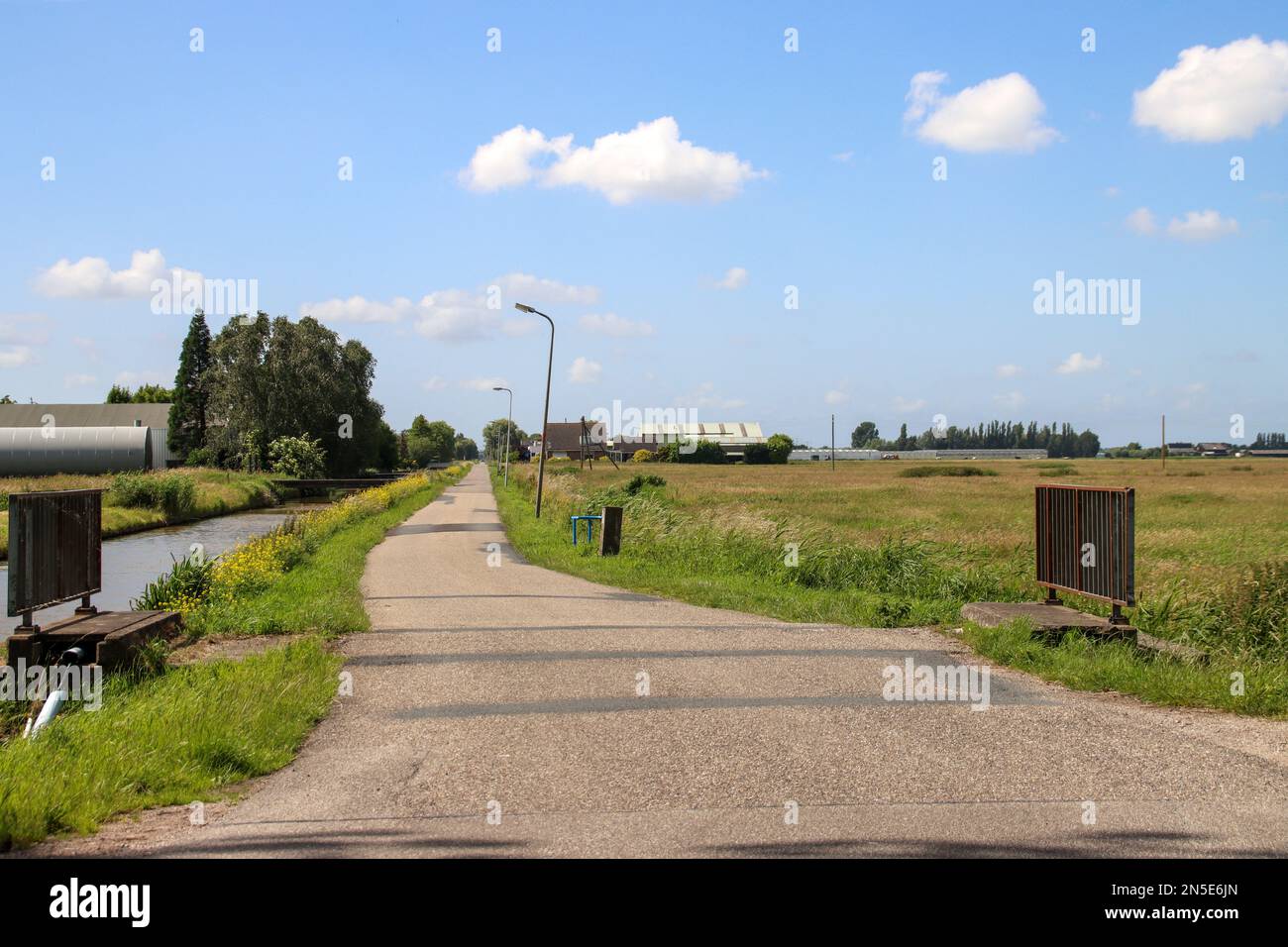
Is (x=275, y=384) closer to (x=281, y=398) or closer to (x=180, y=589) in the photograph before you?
(x=281, y=398)

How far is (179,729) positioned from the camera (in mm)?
6559

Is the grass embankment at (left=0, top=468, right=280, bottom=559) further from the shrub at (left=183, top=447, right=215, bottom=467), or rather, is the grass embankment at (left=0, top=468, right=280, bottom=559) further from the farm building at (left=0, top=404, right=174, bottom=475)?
the shrub at (left=183, top=447, right=215, bottom=467)

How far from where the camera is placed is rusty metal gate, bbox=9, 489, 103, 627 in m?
8.02

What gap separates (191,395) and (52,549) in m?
89.7

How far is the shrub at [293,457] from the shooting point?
231 feet

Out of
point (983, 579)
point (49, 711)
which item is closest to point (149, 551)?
point (983, 579)

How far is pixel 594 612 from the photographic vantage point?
518 inches

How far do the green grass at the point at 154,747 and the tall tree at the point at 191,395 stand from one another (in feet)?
291

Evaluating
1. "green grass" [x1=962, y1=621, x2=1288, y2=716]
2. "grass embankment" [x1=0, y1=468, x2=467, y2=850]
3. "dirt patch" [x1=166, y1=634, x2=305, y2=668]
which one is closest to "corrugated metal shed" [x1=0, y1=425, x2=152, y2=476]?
"grass embankment" [x1=0, y1=468, x2=467, y2=850]

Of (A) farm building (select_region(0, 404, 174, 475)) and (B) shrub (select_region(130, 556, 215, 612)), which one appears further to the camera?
(A) farm building (select_region(0, 404, 174, 475))
